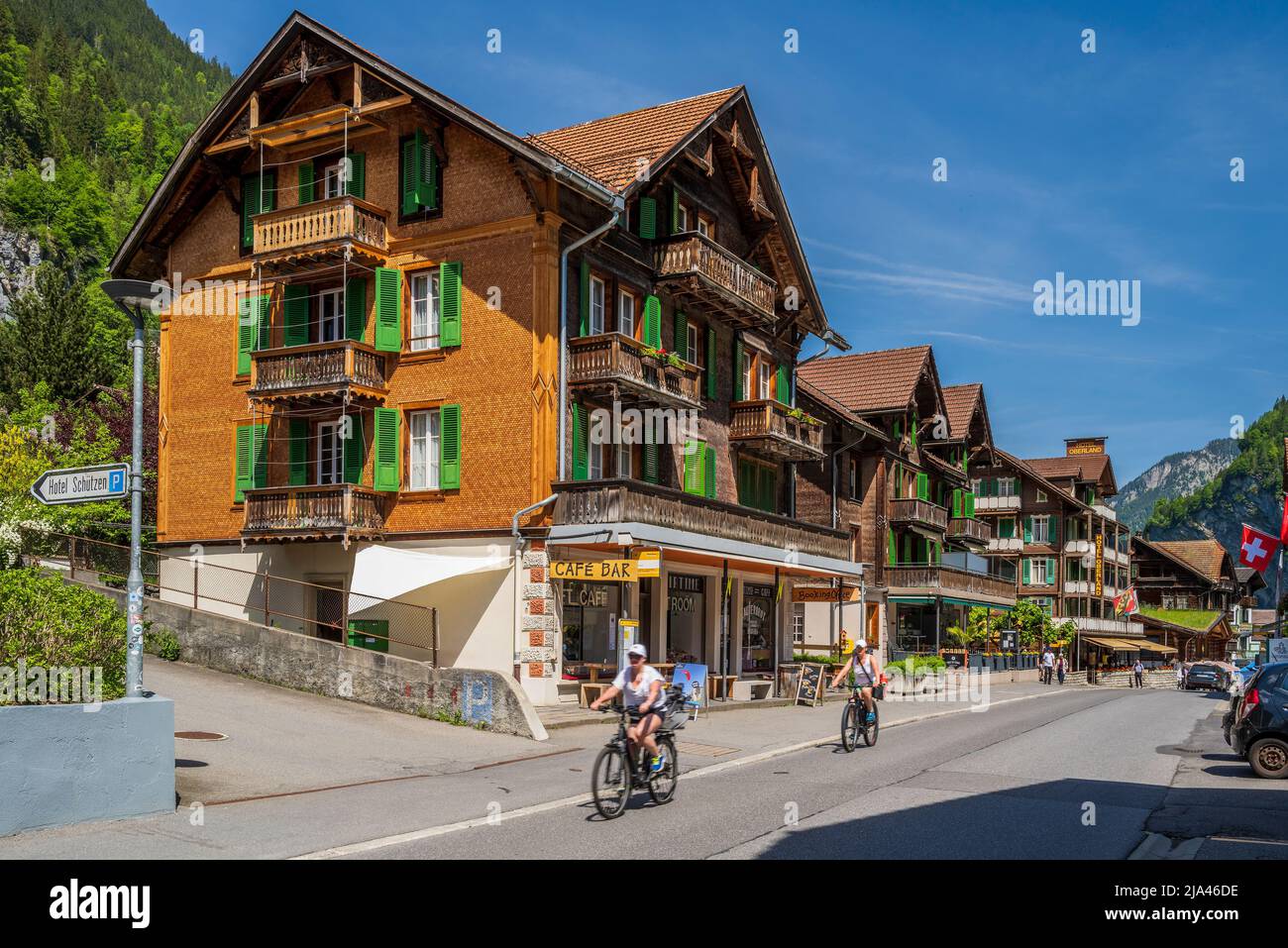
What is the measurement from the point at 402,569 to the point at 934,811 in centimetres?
1385

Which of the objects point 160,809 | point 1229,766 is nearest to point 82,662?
point 160,809

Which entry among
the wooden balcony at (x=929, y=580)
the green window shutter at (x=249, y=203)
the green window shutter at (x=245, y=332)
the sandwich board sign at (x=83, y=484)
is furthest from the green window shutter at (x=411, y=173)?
the wooden balcony at (x=929, y=580)

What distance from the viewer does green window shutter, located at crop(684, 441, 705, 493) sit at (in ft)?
101

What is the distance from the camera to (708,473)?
31719mm

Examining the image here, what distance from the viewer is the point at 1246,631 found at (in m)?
122

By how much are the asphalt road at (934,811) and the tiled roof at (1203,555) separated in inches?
3697

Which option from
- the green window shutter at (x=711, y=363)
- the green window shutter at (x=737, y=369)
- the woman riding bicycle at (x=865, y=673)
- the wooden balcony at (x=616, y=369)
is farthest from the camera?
the green window shutter at (x=737, y=369)

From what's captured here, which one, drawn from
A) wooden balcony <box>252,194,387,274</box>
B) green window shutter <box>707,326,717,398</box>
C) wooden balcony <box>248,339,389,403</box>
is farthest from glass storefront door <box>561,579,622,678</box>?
wooden balcony <box>252,194,387,274</box>

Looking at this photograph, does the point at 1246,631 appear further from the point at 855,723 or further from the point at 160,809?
the point at 160,809

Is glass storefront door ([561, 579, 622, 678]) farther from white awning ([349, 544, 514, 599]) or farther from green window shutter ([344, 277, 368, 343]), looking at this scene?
green window shutter ([344, 277, 368, 343])

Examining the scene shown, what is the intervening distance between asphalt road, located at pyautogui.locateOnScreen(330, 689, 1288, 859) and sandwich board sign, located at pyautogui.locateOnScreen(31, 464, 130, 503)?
13.2ft

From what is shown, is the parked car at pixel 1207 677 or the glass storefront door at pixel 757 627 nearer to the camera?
the glass storefront door at pixel 757 627

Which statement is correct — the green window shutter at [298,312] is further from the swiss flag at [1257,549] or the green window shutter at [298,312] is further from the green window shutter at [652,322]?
the swiss flag at [1257,549]

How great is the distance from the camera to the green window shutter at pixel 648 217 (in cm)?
2901
